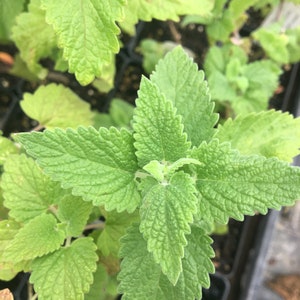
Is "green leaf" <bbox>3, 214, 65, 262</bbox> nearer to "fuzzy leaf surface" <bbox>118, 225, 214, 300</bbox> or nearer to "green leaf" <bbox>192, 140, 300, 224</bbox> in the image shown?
"fuzzy leaf surface" <bbox>118, 225, 214, 300</bbox>

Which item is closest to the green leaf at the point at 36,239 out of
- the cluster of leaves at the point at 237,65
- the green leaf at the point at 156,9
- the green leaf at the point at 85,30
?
the green leaf at the point at 85,30

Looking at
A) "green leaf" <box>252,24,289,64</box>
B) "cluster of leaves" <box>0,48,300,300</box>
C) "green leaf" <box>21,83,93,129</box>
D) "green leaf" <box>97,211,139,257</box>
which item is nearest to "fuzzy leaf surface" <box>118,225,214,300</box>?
"cluster of leaves" <box>0,48,300,300</box>

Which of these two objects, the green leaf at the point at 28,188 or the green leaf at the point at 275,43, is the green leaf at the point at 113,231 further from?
the green leaf at the point at 275,43

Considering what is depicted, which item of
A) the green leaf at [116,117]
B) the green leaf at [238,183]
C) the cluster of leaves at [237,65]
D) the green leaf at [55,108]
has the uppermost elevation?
the cluster of leaves at [237,65]

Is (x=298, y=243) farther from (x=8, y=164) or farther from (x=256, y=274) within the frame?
(x=8, y=164)

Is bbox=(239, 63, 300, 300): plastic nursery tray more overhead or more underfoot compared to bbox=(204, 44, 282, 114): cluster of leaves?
more underfoot
